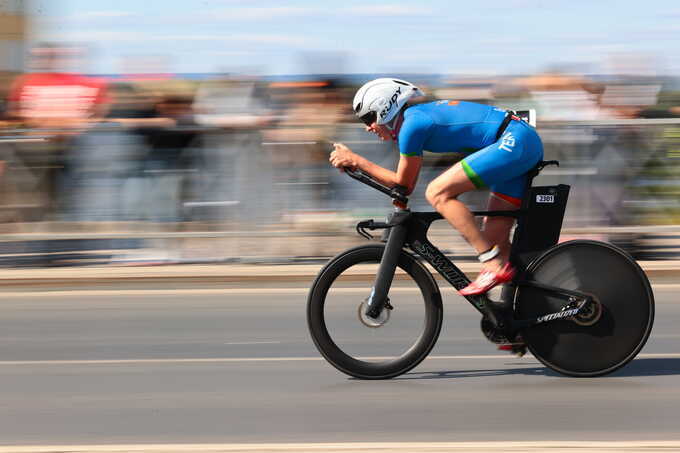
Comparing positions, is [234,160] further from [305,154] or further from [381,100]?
[381,100]

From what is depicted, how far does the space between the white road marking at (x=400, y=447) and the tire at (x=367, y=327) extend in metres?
1.25

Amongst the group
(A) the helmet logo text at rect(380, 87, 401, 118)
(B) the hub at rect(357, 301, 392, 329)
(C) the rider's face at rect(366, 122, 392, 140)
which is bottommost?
(B) the hub at rect(357, 301, 392, 329)

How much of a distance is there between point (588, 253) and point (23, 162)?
6507 millimetres

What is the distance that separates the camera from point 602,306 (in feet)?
20.3

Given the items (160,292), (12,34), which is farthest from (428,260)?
(12,34)

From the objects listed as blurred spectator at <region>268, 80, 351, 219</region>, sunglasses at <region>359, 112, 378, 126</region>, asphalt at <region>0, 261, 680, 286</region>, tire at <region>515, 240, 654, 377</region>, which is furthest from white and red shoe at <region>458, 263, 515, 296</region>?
blurred spectator at <region>268, 80, 351, 219</region>

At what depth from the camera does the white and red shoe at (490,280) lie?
6175 mm

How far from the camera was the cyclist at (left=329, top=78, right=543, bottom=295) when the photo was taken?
19.7 ft

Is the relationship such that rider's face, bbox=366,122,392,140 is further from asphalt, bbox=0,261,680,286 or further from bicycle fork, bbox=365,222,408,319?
asphalt, bbox=0,261,680,286

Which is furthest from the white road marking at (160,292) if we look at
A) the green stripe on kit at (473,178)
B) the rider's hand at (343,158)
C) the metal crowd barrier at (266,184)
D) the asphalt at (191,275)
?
the rider's hand at (343,158)

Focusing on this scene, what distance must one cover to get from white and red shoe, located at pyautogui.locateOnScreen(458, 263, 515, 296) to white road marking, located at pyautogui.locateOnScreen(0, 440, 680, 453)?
1358mm

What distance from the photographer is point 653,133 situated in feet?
35.5

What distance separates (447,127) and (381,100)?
362mm

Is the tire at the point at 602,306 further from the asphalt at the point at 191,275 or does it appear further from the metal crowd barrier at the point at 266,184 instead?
the metal crowd barrier at the point at 266,184
